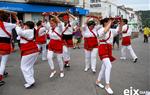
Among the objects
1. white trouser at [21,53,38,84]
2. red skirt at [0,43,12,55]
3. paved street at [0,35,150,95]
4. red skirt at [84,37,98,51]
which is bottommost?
paved street at [0,35,150,95]

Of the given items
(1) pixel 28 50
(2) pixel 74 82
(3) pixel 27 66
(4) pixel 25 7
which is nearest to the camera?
(1) pixel 28 50

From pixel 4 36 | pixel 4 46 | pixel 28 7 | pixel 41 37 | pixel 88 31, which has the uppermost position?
pixel 28 7

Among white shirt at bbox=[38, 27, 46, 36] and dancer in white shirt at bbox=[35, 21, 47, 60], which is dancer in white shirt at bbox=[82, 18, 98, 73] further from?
white shirt at bbox=[38, 27, 46, 36]

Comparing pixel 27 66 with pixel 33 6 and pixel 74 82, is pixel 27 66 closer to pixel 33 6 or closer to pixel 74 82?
pixel 74 82

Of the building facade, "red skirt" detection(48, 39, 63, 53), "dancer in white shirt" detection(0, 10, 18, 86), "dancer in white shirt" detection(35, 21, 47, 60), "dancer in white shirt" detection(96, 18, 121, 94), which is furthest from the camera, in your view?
the building facade

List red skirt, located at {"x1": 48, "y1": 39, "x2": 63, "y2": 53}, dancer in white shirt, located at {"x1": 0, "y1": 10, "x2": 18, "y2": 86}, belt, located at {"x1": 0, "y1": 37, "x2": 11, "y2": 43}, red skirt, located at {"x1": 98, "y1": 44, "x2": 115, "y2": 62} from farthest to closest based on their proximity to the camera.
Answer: red skirt, located at {"x1": 48, "y1": 39, "x2": 63, "y2": 53}
belt, located at {"x1": 0, "y1": 37, "x2": 11, "y2": 43}
dancer in white shirt, located at {"x1": 0, "y1": 10, "x2": 18, "y2": 86}
red skirt, located at {"x1": 98, "y1": 44, "x2": 115, "y2": 62}

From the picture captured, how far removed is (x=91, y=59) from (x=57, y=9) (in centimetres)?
2262

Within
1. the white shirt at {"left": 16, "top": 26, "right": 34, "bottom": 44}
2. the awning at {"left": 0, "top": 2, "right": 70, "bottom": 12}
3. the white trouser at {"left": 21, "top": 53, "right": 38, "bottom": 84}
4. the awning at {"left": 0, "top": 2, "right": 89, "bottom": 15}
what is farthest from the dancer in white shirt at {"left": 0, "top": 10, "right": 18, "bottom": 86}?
the awning at {"left": 0, "top": 2, "right": 70, "bottom": 12}

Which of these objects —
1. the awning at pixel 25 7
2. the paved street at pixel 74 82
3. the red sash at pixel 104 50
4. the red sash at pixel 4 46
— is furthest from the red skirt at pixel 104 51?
the awning at pixel 25 7

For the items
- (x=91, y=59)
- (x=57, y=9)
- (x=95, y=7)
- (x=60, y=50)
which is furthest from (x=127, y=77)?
(x=95, y=7)

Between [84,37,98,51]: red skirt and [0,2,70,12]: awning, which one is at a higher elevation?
[0,2,70,12]: awning

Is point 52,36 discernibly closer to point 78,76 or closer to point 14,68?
point 78,76

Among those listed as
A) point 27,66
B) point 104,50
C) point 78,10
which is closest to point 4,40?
point 27,66

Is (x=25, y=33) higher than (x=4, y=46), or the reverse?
(x=25, y=33)
